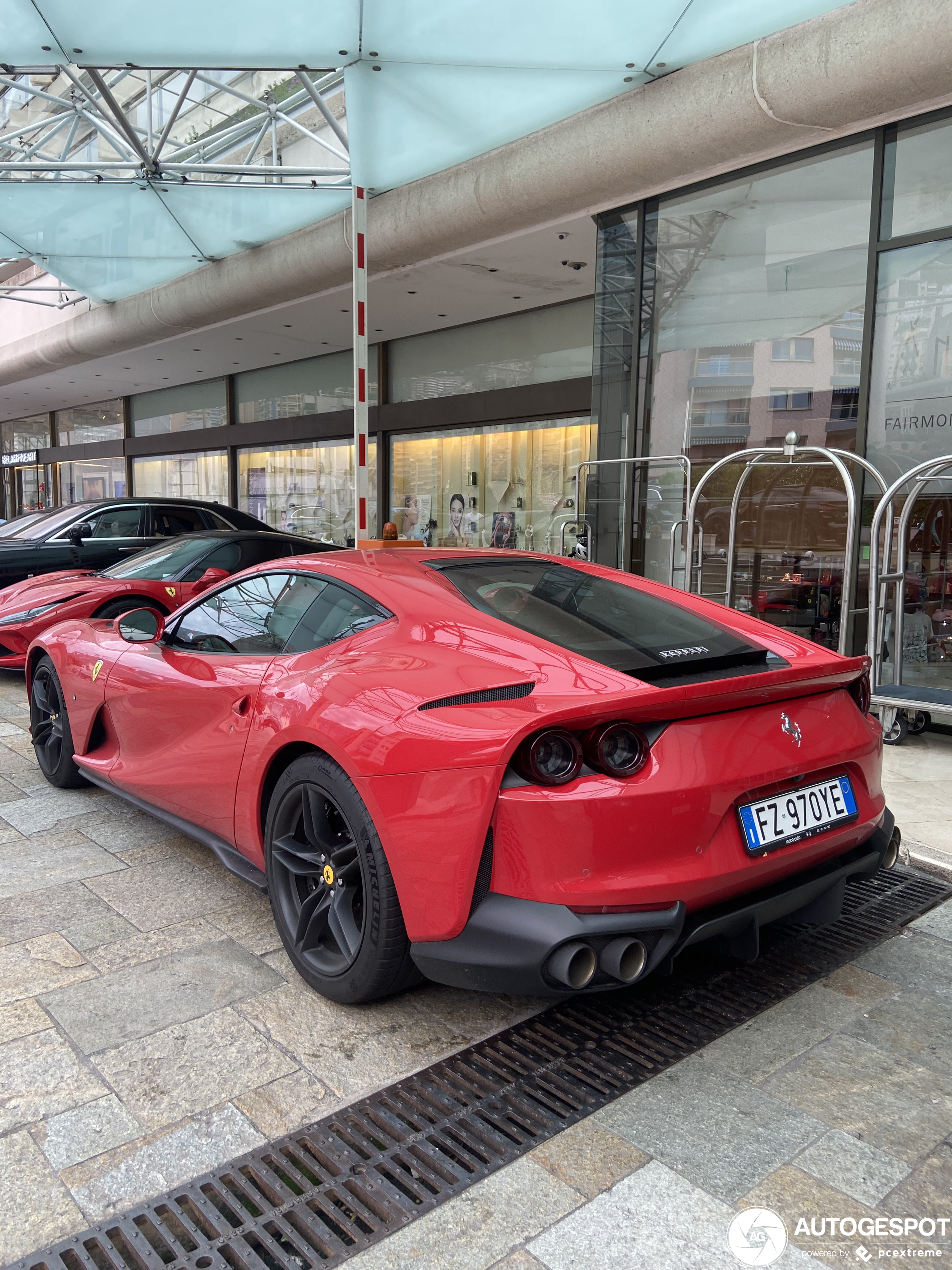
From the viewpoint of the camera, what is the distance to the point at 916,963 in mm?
2934

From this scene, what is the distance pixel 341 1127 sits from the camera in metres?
2.13

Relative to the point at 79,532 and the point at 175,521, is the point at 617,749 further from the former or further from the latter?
the point at 175,521

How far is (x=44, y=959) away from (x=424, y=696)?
1646mm

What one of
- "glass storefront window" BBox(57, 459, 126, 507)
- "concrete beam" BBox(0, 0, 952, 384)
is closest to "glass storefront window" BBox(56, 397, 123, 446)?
"glass storefront window" BBox(57, 459, 126, 507)

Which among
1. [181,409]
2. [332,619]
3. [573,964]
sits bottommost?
[573,964]

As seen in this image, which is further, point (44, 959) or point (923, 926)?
point (923, 926)

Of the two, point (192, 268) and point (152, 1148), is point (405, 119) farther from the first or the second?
point (152, 1148)

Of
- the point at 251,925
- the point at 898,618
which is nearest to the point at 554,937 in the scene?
the point at 251,925

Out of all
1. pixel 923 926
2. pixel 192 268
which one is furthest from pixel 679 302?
pixel 192 268

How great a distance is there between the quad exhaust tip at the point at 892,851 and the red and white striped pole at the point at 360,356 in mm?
4078

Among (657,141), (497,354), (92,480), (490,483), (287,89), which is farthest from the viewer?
(92,480)

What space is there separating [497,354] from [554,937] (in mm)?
11826

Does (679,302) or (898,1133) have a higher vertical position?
(679,302)

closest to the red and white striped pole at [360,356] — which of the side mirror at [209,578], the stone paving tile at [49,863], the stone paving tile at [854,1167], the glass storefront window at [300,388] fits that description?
the side mirror at [209,578]
